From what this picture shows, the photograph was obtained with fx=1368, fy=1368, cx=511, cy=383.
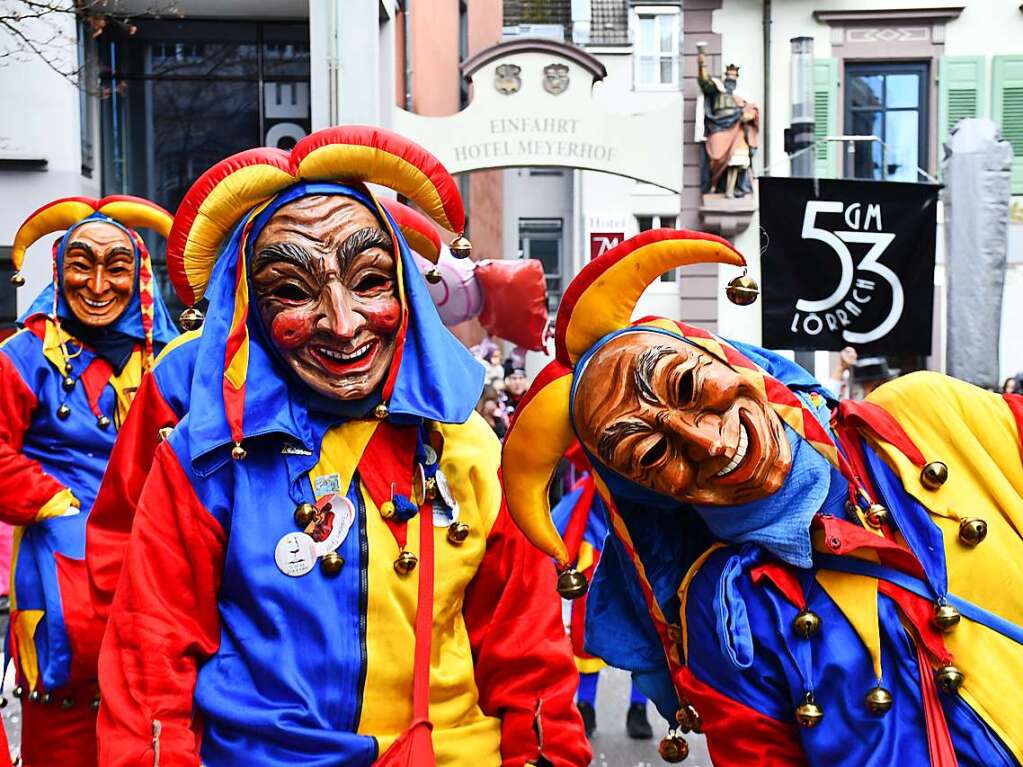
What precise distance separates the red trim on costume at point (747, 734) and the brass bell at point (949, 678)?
274 millimetres

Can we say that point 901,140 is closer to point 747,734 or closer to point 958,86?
point 958,86

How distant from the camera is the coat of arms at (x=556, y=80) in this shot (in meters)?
9.91

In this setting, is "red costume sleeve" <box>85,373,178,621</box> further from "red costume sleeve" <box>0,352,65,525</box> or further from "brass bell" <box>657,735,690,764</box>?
"brass bell" <box>657,735,690,764</box>

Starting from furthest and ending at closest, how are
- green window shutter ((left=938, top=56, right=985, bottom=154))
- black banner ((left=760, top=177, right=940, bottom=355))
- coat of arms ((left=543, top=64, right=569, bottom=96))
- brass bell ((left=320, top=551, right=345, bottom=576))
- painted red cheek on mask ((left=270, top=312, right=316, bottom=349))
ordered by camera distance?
green window shutter ((left=938, top=56, right=985, bottom=154)) → coat of arms ((left=543, top=64, right=569, bottom=96)) → black banner ((left=760, top=177, right=940, bottom=355)) → painted red cheek on mask ((left=270, top=312, right=316, bottom=349)) → brass bell ((left=320, top=551, right=345, bottom=576))

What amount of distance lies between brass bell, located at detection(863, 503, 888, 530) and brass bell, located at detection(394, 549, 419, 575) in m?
0.92

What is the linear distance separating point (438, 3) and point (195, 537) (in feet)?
46.1

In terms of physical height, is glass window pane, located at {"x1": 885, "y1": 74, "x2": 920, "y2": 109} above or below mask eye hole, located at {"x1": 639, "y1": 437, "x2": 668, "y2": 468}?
Result: above

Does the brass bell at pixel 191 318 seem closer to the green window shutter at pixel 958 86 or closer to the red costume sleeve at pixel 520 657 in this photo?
the red costume sleeve at pixel 520 657

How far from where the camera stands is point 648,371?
2.45 m

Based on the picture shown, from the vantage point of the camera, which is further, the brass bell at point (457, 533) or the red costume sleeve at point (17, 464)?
the red costume sleeve at point (17, 464)

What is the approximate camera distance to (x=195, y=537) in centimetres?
279

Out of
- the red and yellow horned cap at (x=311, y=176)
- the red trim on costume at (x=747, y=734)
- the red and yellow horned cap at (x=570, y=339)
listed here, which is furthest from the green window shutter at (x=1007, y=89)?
the red trim on costume at (x=747, y=734)

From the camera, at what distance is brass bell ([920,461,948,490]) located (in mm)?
2502

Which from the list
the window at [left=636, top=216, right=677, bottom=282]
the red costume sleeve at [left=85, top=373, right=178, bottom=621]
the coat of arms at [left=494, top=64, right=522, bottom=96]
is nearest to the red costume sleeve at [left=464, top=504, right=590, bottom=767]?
the red costume sleeve at [left=85, top=373, right=178, bottom=621]
